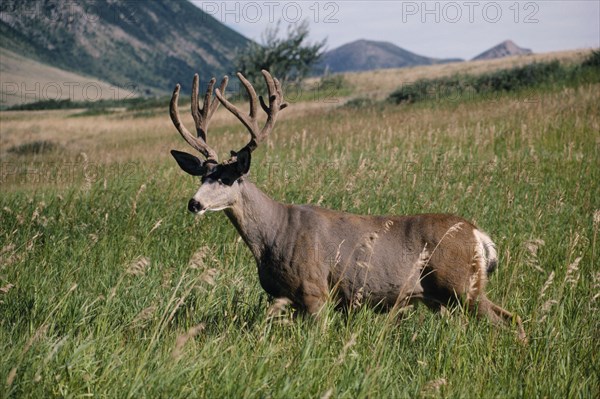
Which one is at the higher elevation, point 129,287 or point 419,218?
point 419,218

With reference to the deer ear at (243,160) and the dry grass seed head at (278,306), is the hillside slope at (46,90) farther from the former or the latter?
the dry grass seed head at (278,306)

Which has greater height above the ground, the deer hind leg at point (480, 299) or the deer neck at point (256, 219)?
the deer neck at point (256, 219)

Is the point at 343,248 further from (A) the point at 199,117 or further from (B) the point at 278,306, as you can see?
(A) the point at 199,117

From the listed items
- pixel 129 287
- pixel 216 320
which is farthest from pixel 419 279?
pixel 129 287

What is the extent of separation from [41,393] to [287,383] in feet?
3.52

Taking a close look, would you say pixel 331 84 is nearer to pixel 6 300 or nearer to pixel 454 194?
pixel 454 194

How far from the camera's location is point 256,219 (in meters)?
4.55

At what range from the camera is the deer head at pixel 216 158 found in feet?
14.2

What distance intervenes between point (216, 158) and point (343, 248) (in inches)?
45.5

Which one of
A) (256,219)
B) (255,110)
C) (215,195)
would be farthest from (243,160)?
(255,110)

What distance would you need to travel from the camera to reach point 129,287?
440 cm

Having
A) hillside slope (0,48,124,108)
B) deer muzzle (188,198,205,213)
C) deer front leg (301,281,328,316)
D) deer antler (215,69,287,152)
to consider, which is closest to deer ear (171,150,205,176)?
deer antler (215,69,287,152)

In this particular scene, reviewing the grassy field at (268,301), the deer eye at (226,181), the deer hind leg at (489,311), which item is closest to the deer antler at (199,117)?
the deer eye at (226,181)

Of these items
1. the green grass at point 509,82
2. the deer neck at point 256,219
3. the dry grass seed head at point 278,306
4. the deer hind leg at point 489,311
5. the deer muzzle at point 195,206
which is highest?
the green grass at point 509,82
